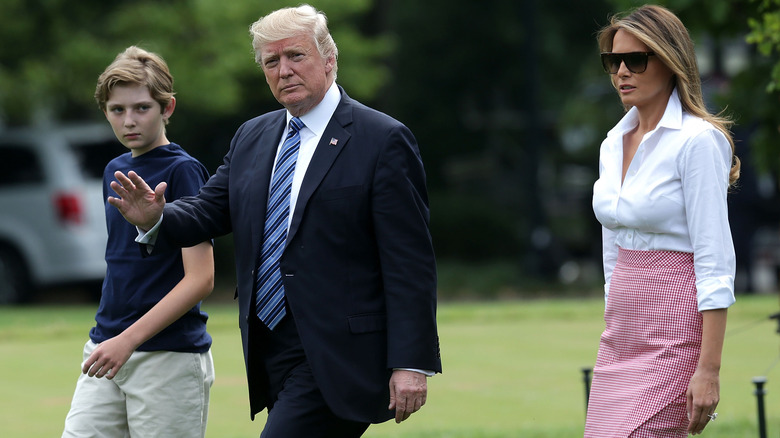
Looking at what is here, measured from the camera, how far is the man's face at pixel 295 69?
4312mm

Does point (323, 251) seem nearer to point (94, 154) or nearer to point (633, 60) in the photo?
point (633, 60)

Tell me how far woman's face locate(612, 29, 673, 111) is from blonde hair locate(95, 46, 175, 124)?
1.73 m

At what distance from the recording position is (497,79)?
31.8m

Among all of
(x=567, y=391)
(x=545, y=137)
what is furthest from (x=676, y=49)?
(x=545, y=137)

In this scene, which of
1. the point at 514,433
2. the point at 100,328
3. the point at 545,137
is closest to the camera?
the point at 100,328

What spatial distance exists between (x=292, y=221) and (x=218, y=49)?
621 inches

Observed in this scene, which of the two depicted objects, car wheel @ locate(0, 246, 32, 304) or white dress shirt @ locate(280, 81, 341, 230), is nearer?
white dress shirt @ locate(280, 81, 341, 230)

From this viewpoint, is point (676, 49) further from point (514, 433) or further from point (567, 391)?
point (567, 391)

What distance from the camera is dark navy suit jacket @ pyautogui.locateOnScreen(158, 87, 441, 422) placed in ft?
13.7

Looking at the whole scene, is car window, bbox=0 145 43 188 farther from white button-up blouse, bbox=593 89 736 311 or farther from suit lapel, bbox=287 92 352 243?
white button-up blouse, bbox=593 89 736 311

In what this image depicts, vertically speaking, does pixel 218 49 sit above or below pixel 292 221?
above

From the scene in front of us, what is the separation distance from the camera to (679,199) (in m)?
4.02

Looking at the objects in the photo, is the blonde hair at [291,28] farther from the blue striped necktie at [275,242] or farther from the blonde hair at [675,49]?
the blonde hair at [675,49]

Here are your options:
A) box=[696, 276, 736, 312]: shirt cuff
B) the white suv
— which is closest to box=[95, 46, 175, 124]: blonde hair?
box=[696, 276, 736, 312]: shirt cuff
